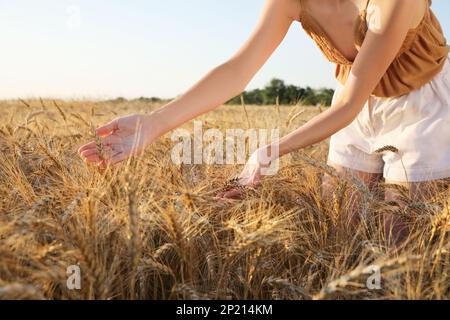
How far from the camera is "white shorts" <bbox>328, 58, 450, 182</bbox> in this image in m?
1.72

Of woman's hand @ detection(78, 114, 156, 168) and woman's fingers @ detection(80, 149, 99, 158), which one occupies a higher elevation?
woman's hand @ detection(78, 114, 156, 168)

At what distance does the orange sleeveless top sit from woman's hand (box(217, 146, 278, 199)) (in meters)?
0.56

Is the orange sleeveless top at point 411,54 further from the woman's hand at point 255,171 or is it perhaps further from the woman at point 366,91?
the woman's hand at point 255,171

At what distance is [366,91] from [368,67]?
0.08m

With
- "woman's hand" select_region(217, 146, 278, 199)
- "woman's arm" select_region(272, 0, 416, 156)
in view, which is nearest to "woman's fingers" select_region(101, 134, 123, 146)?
"woman's hand" select_region(217, 146, 278, 199)

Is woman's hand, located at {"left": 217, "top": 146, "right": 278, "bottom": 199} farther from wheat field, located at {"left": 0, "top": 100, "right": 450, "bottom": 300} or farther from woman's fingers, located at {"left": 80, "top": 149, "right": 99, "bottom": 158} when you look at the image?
woman's fingers, located at {"left": 80, "top": 149, "right": 99, "bottom": 158}

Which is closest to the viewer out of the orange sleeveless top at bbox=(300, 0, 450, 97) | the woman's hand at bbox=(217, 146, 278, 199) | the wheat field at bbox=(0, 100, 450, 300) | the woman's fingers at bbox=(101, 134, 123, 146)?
the wheat field at bbox=(0, 100, 450, 300)

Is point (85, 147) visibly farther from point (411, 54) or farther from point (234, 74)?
point (411, 54)

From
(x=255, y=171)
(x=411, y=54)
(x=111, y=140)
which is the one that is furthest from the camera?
(x=411, y=54)

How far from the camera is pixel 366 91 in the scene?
1.58 meters

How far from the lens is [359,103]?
159cm

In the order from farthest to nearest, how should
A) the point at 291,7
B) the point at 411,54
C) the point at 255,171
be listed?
the point at 291,7 < the point at 411,54 < the point at 255,171

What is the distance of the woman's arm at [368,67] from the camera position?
1.53 meters

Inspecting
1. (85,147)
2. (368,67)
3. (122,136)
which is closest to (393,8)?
(368,67)
